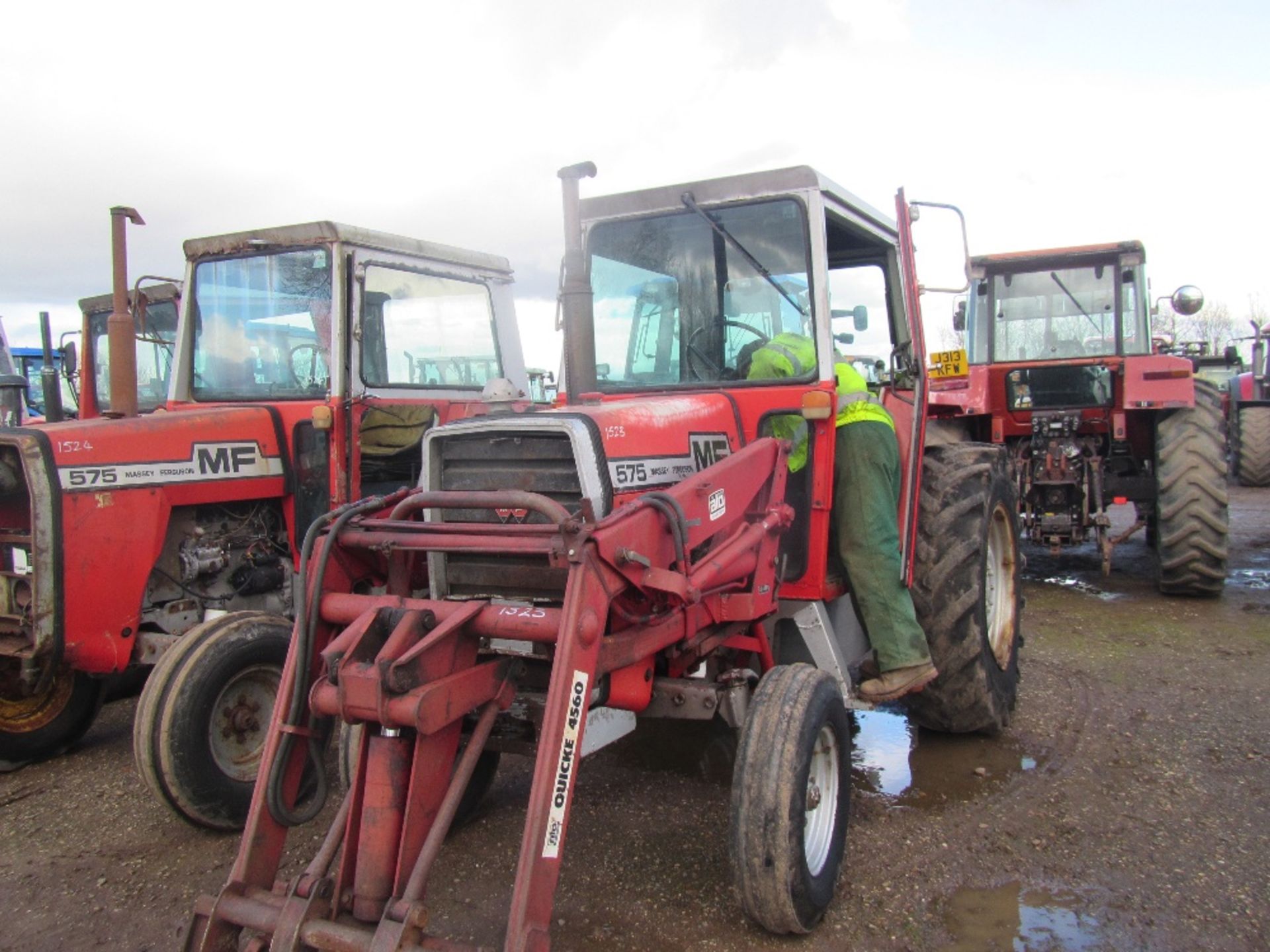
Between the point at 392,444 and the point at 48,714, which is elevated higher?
the point at 392,444

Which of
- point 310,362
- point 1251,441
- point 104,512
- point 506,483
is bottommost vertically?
point 1251,441

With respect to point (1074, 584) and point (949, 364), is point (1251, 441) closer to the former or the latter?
point (1074, 584)

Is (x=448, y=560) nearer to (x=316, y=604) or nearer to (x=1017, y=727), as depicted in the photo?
(x=316, y=604)

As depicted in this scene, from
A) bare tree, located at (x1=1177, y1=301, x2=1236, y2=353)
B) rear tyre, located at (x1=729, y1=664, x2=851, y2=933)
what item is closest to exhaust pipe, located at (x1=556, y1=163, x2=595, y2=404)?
rear tyre, located at (x1=729, y1=664, x2=851, y2=933)

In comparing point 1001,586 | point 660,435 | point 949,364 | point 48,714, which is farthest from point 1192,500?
point 48,714

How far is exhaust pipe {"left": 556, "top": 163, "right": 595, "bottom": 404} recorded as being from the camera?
3607 millimetres

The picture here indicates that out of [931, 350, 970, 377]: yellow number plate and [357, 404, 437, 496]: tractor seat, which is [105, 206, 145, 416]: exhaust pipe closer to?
[357, 404, 437, 496]: tractor seat

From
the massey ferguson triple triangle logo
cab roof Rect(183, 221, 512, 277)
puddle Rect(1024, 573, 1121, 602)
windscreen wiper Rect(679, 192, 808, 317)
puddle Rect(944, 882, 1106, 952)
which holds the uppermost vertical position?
cab roof Rect(183, 221, 512, 277)

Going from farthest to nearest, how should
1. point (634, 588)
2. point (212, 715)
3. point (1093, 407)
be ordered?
point (1093, 407) < point (212, 715) < point (634, 588)

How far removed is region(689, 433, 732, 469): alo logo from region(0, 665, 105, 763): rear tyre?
10.4ft

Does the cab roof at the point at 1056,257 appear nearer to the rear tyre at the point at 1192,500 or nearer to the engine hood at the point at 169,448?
the rear tyre at the point at 1192,500

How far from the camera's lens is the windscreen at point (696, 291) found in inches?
153

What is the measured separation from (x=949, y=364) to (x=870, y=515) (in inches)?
63.8

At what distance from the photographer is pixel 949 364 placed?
199 inches
